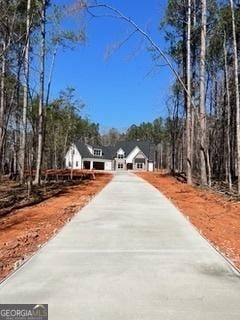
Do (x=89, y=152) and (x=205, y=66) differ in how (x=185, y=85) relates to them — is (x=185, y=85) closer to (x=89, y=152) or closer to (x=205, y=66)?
(x=205, y=66)

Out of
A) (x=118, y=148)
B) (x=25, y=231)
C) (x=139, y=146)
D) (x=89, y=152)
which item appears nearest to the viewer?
(x=25, y=231)

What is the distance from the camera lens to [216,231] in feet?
42.5

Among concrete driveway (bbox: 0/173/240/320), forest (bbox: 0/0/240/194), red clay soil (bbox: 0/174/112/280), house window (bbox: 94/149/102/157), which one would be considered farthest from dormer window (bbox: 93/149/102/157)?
concrete driveway (bbox: 0/173/240/320)

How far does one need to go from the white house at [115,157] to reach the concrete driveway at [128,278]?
82.8 metres

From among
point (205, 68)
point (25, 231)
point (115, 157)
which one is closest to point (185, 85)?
point (205, 68)

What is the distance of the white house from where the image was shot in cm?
9469

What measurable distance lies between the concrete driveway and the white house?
272ft

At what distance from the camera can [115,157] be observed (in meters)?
95.2

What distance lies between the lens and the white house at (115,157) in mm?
94688

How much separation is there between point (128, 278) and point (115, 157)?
88.1 metres

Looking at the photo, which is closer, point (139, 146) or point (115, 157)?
point (115, 157)

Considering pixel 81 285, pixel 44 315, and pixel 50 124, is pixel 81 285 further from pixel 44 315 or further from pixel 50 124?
pixel 50 124

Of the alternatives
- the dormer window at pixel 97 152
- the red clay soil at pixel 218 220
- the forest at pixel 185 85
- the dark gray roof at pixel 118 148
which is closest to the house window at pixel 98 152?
the dormer window at pixel 97 152

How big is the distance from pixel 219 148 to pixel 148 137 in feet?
284
